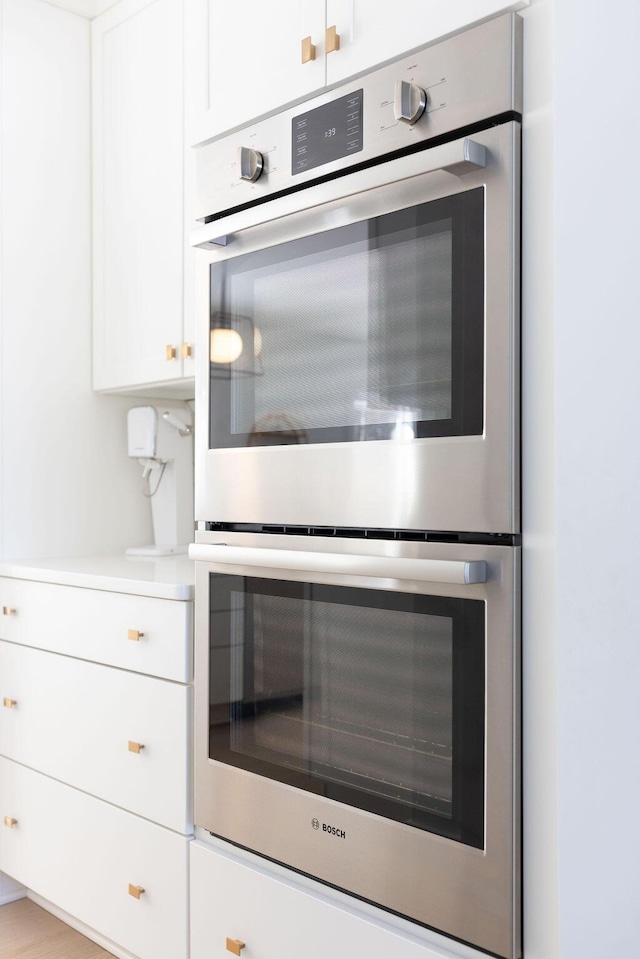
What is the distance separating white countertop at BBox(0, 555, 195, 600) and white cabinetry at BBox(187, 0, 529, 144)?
880mm

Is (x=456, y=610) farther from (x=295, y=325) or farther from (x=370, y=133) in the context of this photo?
(x=370, y=133)

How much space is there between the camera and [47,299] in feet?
8.21

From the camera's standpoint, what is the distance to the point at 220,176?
5.45 ft

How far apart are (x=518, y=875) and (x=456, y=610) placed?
348 mm

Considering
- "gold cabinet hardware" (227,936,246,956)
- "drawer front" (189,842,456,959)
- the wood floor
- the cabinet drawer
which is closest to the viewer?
"drawer front" (189,842,456,959)

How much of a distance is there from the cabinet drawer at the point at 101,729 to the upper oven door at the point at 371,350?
45 centimetres

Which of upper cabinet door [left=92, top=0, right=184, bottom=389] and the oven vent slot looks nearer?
the oven vent slot

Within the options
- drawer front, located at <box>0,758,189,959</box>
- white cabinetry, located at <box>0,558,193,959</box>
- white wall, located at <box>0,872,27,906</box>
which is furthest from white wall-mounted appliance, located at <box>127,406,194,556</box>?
white wall, located at <box>0,872,27,906</box>

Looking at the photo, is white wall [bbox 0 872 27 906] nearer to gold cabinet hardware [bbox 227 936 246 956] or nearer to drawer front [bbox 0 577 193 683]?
drawer front [bbox 0 577 193 683]

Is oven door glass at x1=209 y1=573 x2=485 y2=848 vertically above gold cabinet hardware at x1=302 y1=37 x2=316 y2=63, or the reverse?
gold cabinet hardware at x1=302 y1=37 x2=316 y2=63

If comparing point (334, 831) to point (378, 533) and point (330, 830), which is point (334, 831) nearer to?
point (330, 830)

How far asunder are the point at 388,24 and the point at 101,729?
4.96 feet

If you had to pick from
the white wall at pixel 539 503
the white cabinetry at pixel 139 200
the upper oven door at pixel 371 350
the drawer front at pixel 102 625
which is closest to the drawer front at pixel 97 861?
the drawer front at pixel 102 625

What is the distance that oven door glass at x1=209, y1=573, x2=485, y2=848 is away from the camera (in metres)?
1.23
